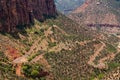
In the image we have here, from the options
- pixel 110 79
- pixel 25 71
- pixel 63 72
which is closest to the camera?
pixel 110 79

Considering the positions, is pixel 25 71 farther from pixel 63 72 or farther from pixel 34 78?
pixel 63 72

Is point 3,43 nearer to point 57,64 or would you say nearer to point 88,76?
point 57,64

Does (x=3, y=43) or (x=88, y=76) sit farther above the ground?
(x=3, y=43)

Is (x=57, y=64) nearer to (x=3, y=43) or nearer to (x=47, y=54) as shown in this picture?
(x=47, y=54)

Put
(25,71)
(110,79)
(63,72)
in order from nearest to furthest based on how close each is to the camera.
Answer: (110,79)
(25,71)
(63,72)

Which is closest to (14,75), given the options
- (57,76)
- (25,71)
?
(25,71)

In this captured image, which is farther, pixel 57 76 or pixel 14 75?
pixel 57 76

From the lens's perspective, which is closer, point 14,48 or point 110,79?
point 110,79

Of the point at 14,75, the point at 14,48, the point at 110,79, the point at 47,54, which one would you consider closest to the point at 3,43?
the point at 14,48
